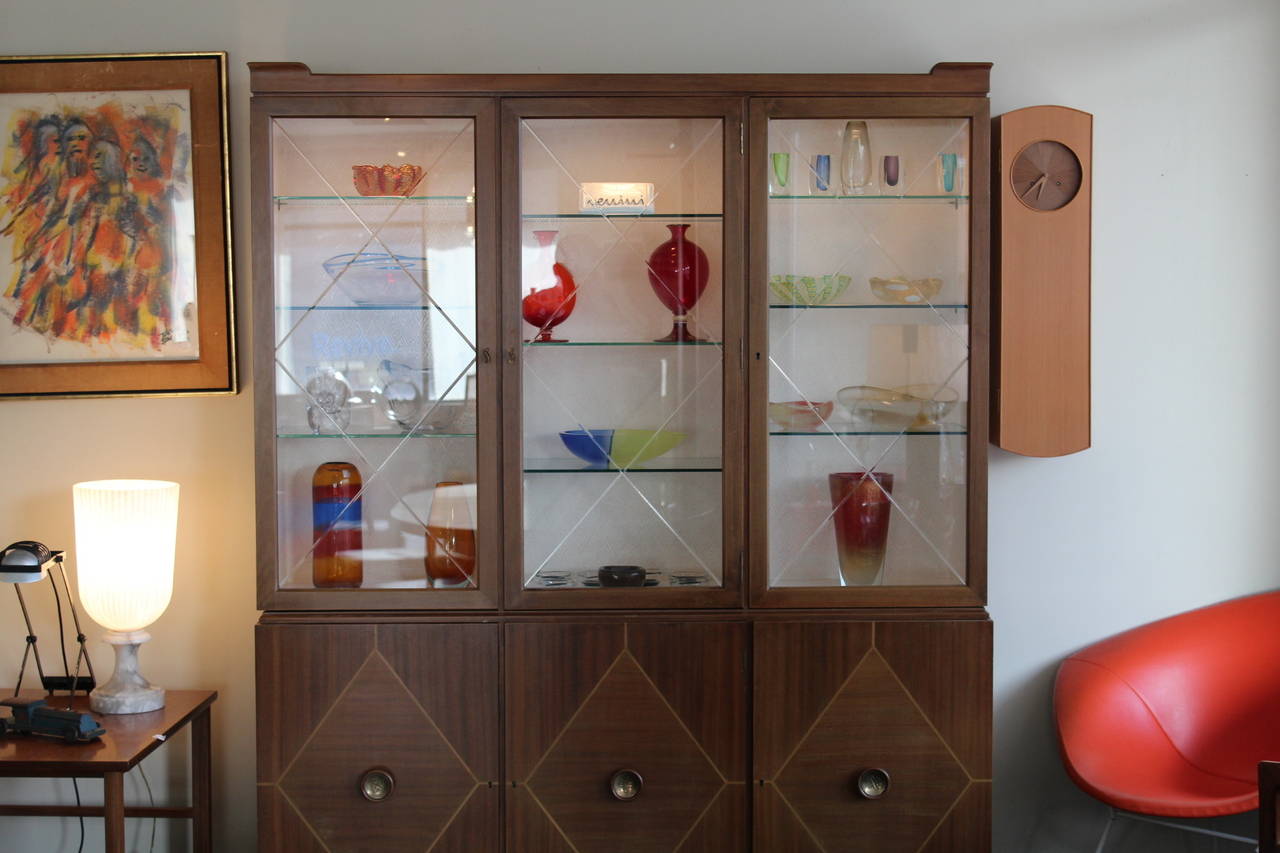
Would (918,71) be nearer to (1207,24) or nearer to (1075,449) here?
(1207,24)

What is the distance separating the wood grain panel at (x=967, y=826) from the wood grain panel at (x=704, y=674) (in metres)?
0.47

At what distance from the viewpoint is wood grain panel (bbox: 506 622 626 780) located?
2.31 m

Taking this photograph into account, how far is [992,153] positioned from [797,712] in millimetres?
1442

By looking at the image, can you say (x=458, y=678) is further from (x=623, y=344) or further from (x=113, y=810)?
(x=623, y=344)

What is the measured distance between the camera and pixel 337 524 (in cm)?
239

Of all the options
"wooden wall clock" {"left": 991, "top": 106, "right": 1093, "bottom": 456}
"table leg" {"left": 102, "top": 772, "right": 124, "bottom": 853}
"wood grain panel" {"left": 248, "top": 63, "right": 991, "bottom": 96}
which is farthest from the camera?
"wooden wall clock" {"left": 991, "top": 106, "right": 1093, "bottom": 456}

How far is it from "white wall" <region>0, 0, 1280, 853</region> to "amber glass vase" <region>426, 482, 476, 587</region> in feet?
2.06

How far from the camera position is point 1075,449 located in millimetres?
2578

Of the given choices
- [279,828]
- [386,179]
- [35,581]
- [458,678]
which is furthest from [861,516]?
[35,581]

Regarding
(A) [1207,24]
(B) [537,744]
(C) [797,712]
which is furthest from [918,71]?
(B) [537,744]

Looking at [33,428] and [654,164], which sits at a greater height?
[654,164]

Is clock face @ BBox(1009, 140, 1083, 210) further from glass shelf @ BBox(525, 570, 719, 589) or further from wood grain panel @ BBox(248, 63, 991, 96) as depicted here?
A: glass shelf @ BBox(525, 570, 719, 589)

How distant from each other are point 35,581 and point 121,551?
257 mm

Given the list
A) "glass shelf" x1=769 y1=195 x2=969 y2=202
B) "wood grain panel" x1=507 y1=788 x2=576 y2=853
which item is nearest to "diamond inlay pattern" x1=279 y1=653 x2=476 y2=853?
"wood grain panel" x1=507 y1=788 x2=576 y2=853
